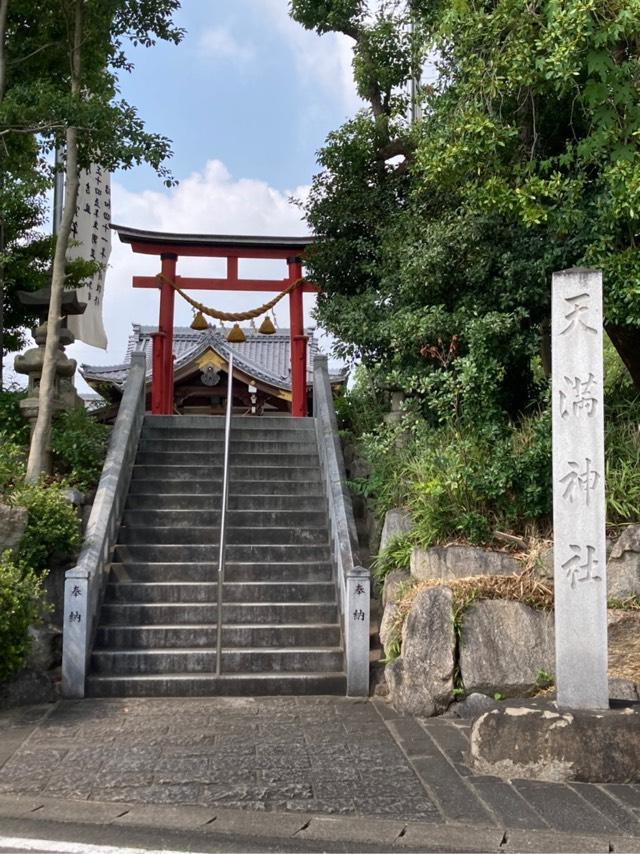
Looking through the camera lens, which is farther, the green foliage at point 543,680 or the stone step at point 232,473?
the stone step at point 232,473

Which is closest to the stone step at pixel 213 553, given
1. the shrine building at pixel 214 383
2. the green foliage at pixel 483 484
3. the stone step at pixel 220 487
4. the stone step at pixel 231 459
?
the stone step at pixel 220 487

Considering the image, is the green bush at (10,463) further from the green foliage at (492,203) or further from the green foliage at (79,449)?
the green foliage at (492,203)

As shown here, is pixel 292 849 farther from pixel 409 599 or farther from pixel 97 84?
pixel 97 84

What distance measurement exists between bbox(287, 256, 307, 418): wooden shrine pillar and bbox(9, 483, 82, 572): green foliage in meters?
6.62

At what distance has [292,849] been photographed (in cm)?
424

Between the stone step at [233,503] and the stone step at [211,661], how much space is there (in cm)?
245

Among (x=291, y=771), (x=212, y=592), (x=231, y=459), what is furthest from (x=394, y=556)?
(x=231, y=459)

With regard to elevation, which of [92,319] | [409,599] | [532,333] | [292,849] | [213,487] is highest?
[92,319]

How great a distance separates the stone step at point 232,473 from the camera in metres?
10.7

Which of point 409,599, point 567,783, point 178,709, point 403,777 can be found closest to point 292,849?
point 403,777

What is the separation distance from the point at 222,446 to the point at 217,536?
2.21 m

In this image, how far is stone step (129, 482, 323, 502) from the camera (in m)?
10.3

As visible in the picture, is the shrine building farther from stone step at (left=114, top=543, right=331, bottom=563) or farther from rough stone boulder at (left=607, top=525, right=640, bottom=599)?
rough stone boulder at (left=607, top=525, right=640, bottom=599)

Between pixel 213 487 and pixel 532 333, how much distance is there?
Result: 4.56 meters
